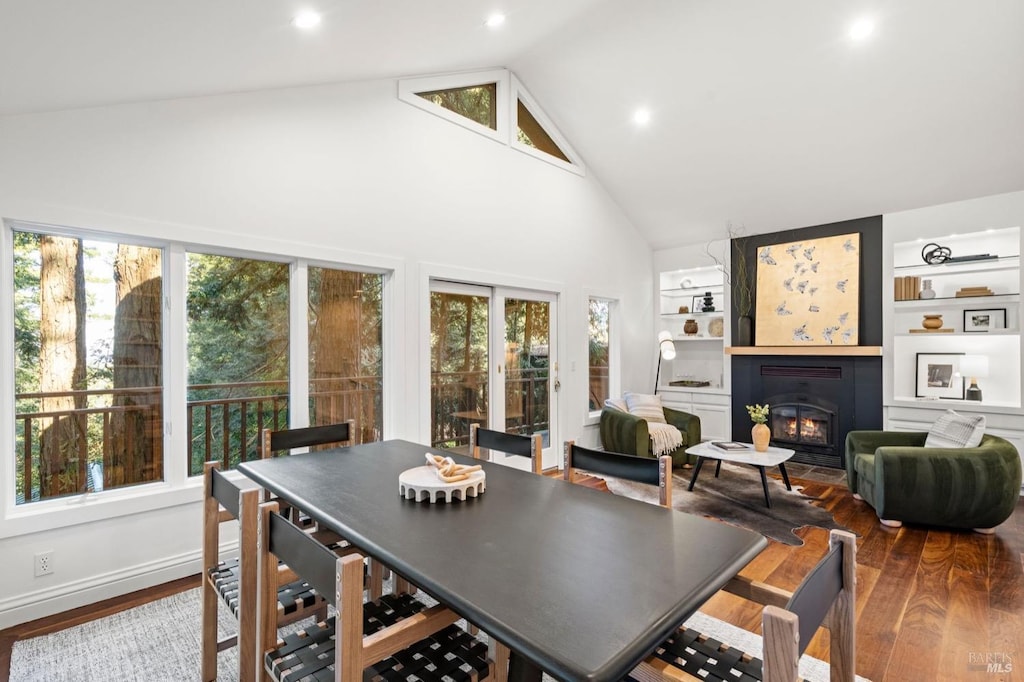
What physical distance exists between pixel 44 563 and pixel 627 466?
279cm

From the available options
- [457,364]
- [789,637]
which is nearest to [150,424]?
[457,364]

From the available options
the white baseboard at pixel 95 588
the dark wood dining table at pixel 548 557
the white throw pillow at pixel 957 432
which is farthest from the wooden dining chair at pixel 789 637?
the white throw pillow at pixel 957 432

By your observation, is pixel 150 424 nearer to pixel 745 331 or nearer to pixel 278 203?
pixel 278 203

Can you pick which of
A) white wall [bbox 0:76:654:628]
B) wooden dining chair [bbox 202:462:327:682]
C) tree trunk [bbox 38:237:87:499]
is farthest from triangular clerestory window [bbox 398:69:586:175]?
wooden dining chair [bbox 202:462:327:682]

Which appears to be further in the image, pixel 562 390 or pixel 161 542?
pixel 562 390

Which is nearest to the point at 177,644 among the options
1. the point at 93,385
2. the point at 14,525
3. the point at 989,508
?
the point at 14,525

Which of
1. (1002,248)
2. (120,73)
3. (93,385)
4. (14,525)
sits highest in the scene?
(120,73)

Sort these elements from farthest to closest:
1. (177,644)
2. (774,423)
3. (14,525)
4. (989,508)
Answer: (774,423) → (989,508) → (14,525) → (177,644)

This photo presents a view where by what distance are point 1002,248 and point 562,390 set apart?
4.22 metres

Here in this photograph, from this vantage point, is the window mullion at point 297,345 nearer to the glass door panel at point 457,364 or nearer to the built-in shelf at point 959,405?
the glass door panel at point 457,364

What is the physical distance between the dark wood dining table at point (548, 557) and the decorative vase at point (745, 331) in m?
Answer: 4.63

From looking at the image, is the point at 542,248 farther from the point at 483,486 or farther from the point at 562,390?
the point at 483,486

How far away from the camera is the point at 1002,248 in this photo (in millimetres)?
4531

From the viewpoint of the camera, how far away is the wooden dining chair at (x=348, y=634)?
1003 millimetres
